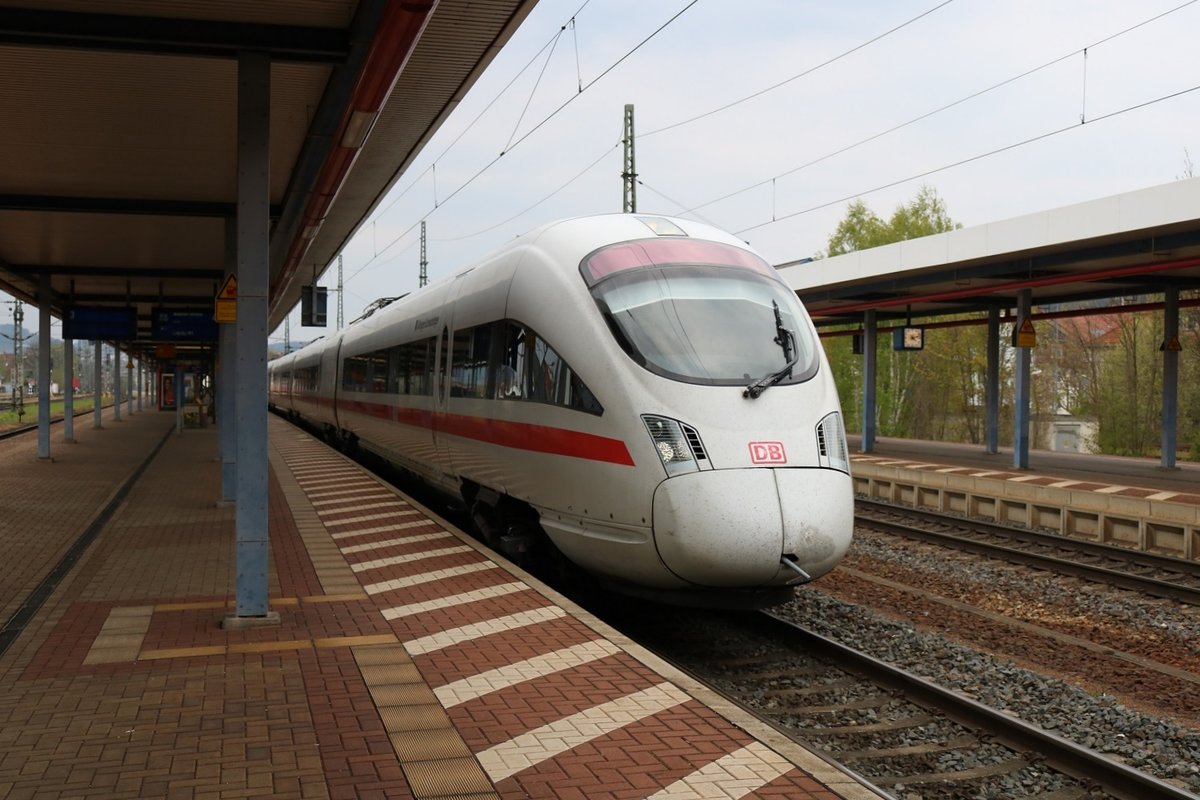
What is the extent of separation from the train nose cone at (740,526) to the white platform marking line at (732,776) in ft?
7.06

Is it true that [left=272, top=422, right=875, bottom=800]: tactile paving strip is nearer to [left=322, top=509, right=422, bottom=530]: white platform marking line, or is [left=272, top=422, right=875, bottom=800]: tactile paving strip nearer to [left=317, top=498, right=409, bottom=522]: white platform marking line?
[left=322, top=509, right=422, bottom=530]: white platform marking line

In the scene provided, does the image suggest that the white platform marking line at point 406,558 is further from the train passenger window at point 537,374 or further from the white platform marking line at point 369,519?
the white platform marking line at point 369,519

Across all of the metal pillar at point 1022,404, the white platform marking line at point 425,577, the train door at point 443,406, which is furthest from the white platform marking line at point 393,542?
the metal pillar at point 1022,404

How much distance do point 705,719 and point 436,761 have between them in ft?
4.59

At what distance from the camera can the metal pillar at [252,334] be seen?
743 centimetres

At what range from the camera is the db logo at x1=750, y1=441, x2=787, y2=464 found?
23.6 feet

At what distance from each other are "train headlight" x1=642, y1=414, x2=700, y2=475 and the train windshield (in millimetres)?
411

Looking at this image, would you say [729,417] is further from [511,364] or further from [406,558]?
[406,558]

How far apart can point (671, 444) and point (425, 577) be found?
3.06 meters

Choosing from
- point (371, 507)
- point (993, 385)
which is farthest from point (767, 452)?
point (993, 385)

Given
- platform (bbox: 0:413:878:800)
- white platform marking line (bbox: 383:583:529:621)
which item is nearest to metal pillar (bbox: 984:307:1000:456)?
platform (bbox: 0:413:878:800)

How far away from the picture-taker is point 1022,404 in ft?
70.4

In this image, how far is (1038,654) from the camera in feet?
27.6

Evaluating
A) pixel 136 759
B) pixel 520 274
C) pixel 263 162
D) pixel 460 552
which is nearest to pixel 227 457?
pixel 460 552
